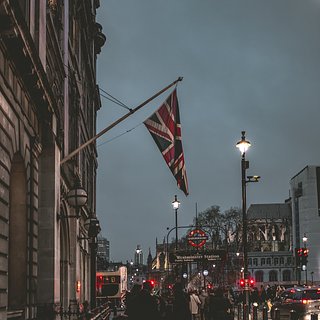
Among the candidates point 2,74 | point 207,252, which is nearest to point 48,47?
point 2,74

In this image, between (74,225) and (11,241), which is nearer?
(11,241)

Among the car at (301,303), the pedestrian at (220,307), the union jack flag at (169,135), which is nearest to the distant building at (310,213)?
the car at (301,303)

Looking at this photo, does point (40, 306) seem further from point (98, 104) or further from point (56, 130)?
point (98, 104)

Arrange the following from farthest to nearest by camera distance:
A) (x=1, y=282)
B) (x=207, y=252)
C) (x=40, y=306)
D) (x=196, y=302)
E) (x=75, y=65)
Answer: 1. (x=207, y=252)
2. (x=75, y=65)
3. (x=196, y=302)
4. (x=40, y=306)
5. (x=1, y=282)

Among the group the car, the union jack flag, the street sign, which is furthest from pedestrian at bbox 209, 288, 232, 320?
the street sign

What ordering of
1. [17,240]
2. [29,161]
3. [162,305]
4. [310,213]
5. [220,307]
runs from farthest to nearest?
[310,213]
[162,305]
[220,307]
[29,161]
[17,240]

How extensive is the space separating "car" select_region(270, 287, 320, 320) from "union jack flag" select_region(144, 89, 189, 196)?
16.6m

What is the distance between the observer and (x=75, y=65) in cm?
3875

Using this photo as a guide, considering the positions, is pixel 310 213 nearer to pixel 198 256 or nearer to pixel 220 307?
pixel 198 256

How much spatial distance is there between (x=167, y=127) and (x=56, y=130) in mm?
3903

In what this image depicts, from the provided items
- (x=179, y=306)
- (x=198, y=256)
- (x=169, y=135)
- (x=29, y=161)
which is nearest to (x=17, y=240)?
(x=29, y=161)

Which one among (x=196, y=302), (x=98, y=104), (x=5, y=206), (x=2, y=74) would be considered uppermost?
(x=98, y=104)

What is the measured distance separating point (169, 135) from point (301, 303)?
722 inches

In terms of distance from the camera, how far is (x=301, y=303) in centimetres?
3803
